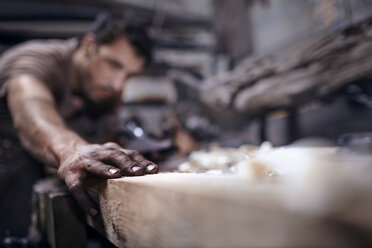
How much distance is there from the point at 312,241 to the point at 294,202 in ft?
0.23

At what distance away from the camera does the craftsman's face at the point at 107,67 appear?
10.8ft

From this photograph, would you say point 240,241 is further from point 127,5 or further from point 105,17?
point 127,5

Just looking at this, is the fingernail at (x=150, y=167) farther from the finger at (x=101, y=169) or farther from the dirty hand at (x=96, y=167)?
the finger at (x=101, y=169)

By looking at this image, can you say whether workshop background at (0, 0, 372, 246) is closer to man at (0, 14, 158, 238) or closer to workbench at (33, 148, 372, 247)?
man at (0, 14, 158, 238)

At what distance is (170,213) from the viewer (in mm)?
655

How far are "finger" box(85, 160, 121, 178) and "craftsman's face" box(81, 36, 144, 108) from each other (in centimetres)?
244

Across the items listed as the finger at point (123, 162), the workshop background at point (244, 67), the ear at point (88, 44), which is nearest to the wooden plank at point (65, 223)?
the finger at point (123, 162)

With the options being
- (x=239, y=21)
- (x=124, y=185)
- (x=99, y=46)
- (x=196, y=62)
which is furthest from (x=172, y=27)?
(x=124, y=185)

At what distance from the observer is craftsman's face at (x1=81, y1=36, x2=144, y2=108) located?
330 centimetres

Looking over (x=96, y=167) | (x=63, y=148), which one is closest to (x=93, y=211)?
(x=96, y=167)

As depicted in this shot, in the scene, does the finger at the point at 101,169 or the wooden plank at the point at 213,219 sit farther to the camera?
the finger at the point at 101,169

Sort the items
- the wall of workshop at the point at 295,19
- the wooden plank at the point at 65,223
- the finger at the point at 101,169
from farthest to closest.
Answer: the wall of workshop at the point at 295,19 < the wooden plank at the point at 65,223 < the finger at the point at 101,169

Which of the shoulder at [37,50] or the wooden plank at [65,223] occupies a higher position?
the shoulder at [37,50]

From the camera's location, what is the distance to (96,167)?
40.4 inches
